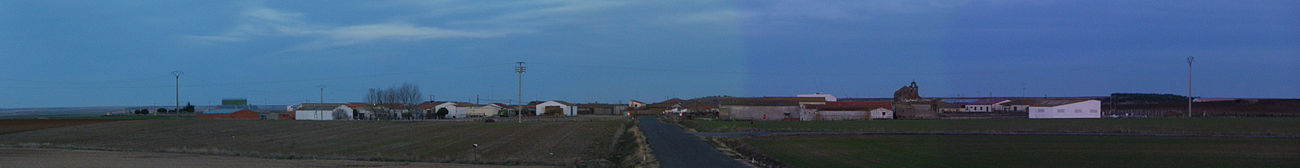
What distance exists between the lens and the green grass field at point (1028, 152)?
29.4 m

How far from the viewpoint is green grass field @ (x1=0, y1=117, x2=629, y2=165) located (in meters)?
32.1

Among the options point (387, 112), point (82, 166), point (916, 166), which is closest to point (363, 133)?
point (82, 166)

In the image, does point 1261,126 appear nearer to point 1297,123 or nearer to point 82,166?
point 1297,123

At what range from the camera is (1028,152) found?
3494cm

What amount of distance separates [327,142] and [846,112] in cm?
5228

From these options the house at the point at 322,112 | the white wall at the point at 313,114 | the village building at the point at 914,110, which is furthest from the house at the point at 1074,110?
the white wall at the point at 313,114

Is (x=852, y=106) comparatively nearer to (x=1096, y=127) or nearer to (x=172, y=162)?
(x=1096, y=127)

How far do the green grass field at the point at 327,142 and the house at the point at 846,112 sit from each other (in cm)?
3860

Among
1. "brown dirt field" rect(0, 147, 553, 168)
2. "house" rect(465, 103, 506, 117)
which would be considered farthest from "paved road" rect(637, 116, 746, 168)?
"house" rect(465, 103, 506, 117)

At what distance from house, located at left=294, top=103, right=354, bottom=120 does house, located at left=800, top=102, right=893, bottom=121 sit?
4680 cm

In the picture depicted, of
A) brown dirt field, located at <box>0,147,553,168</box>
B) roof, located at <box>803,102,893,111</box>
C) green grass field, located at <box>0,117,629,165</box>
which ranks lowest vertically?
green grass field, located at <box>0,117,629,165</box>

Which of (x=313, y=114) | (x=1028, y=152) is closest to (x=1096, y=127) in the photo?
(x=1028, y=152)

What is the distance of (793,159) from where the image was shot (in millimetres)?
31672

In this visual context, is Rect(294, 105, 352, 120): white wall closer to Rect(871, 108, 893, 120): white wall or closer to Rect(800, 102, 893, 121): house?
Rect(800, 102, 893, 121): house
